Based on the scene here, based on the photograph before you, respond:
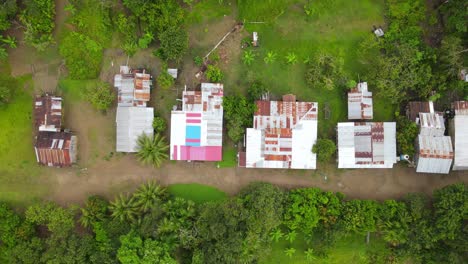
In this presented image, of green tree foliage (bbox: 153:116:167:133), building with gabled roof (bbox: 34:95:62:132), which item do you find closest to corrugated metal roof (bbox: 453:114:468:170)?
green tree foliage (bbox: 153:116:167:133)

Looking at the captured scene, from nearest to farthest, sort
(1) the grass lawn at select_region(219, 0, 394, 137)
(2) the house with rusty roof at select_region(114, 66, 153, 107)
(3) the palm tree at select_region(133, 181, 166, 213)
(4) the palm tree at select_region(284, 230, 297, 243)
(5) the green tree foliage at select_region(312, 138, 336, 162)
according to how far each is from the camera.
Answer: (3) the palm tree at select_region(133, 181, 166, 213) → (5) the green tree foliage at select_region(312, 138, 336, 162) → (4) the palm tree at select_region(284, 230, 297, 243) → (2) the house with rusty roof at select_region(114, 66, 153, 107) → (1) the grass lawn at select_region(219, 0, 394, 137)

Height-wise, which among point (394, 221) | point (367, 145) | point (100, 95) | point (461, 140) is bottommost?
point (394, 221)

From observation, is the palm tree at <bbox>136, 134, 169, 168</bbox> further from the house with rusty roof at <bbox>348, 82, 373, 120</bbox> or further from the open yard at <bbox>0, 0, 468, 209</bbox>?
the house with rusty roof at <bbox>348, 82, 373, 120</bbox>

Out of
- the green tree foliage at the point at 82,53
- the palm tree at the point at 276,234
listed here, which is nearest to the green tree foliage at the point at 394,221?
the palm tree at the point at 276,234

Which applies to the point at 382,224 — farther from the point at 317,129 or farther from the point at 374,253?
the point at 317,129

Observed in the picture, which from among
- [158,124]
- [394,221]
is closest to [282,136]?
[158,124]

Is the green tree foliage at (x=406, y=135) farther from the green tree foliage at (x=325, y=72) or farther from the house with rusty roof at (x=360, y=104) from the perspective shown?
the green tree foliage at (x=325, y=72)

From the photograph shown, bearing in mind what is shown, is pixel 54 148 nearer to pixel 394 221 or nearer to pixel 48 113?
pixel 48 113
